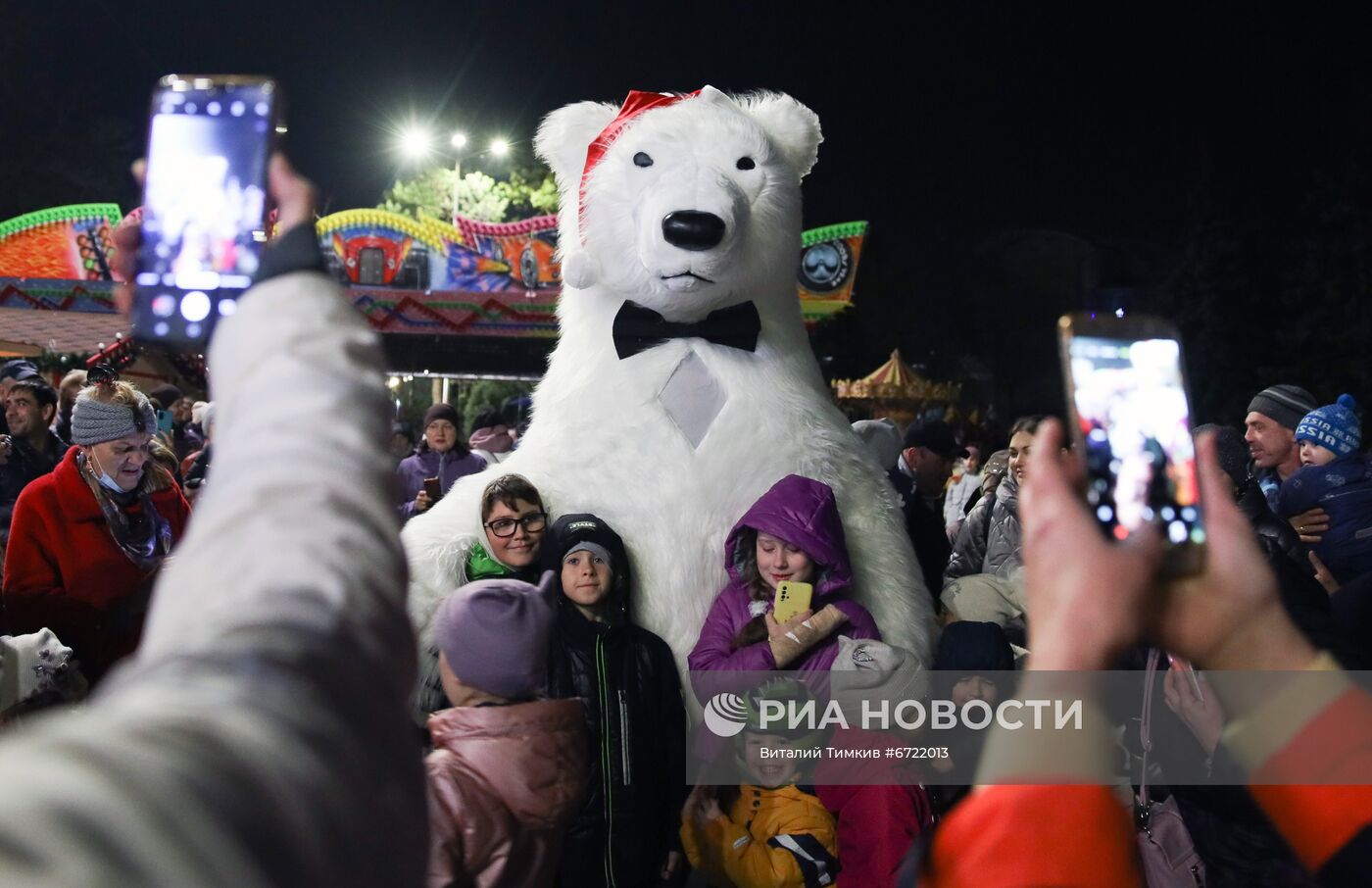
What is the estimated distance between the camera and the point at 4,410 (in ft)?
18.3

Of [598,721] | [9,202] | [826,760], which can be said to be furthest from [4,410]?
[9,202]

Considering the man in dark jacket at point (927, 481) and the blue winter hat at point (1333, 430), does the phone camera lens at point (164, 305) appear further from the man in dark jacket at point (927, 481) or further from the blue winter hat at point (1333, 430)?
Result: the blue winter hat at point (1333, 430)

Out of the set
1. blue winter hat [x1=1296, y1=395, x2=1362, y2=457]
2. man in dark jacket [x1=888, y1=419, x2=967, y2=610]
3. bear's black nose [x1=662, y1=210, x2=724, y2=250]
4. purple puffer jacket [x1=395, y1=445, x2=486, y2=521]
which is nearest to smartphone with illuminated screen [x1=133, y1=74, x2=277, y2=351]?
bear's black nose [x1=662, y1=210, x2=724, y2=250]

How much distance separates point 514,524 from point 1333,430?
3714mm

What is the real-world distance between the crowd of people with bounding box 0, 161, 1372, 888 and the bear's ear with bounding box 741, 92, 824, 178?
1478 mm

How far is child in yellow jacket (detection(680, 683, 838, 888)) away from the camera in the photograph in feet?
10.1

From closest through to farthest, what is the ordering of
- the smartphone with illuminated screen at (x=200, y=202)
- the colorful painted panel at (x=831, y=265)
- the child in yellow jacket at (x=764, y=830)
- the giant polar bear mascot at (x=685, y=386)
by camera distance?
the smartphone with illuminated screen at (x=200, y=202)
the child in yellow jacket at (x=764, y=830)
the giant polar bear mascot at (x=685, y=386)
the colorful painted panel at (x=831, y=265)

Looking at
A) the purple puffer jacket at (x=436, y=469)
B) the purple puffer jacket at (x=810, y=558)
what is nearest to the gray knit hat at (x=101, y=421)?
the purple puffer jacket at (x=810, y=558)

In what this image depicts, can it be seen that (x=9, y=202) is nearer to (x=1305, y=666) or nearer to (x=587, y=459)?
(x=587, y=459)

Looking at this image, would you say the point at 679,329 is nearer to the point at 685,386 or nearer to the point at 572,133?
the point at 685,386

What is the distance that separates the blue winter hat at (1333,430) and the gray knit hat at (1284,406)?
26cm

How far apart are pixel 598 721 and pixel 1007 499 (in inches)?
93.8

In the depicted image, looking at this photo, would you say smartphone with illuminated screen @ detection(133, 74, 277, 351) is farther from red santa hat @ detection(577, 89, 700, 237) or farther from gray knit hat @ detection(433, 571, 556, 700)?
red santa hat @ detection(577, 89, 700, 237)

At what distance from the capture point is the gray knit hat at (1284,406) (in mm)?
5594
